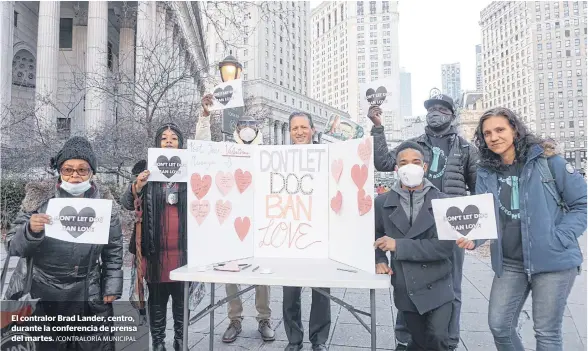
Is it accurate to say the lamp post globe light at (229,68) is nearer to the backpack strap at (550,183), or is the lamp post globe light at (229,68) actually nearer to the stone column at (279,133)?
the backpack strap at (550,183)

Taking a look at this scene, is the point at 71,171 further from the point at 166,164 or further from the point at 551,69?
the point at 551,69

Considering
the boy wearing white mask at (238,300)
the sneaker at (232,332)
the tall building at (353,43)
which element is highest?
the tall building at (353,43)

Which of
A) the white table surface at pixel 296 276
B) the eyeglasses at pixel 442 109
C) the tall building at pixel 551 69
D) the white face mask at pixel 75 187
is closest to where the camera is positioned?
the white table surface at pixel 296 276

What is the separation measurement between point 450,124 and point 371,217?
1613mm

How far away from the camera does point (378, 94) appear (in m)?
3.62

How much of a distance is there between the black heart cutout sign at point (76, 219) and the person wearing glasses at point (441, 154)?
8.38 feet

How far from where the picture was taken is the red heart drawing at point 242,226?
10.2 feet

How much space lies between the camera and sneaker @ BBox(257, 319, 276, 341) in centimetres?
381

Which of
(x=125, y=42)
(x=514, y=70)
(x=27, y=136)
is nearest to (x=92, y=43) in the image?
(x=125, y=42)

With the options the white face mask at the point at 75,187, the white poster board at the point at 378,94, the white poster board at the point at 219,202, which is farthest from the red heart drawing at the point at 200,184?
the white poster board at the point at 378,94

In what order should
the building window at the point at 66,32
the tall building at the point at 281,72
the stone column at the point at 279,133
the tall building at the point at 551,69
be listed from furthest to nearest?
the tall building at the point at 551,69 < the stone column at the point at 279,133 < the tall building at the point at 281,72 < the building window at the point at 66,32

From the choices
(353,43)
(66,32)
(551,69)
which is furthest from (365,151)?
(353,43)

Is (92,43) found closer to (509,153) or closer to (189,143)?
(189,143)

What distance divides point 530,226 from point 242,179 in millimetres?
2277
